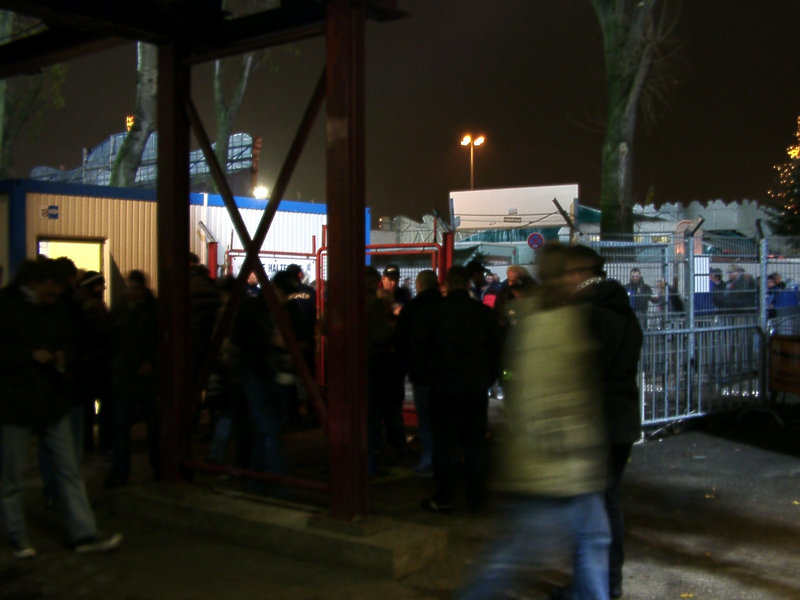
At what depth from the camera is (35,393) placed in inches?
213

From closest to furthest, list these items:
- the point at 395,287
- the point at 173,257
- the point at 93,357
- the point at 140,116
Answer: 1. the point at 173,257
2. the point at 93,357
3. the point at 395,287
4. the point at 140,116

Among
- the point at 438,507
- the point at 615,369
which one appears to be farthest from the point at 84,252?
the point at 615,369

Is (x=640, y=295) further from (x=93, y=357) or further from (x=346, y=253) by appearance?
(x=93, y=357)

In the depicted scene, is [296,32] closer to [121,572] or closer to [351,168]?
[351,168]

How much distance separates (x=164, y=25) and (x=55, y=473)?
329 cm

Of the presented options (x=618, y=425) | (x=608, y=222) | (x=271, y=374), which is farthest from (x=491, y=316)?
(x=608, y=222)

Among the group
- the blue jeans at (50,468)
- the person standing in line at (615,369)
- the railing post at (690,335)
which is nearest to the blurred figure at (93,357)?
the blue jeans at (50,468)

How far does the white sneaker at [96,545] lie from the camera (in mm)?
5734

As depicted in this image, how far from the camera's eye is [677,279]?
1045cm

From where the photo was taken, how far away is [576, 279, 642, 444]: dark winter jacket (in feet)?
15.3

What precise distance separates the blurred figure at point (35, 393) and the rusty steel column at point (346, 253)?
1.68 m

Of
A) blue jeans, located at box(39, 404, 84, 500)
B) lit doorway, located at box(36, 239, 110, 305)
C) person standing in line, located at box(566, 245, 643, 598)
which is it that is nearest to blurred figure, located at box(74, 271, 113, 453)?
blue jeans, located at box(39, 404, 84, 500)

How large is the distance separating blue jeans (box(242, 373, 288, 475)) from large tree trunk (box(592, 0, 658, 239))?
11.3 meters

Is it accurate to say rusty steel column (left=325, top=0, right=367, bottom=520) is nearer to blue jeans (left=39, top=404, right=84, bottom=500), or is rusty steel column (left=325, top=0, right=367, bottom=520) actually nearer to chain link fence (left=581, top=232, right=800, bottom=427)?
blue jeans (left=39, top=404, right=84, bottom=500)
